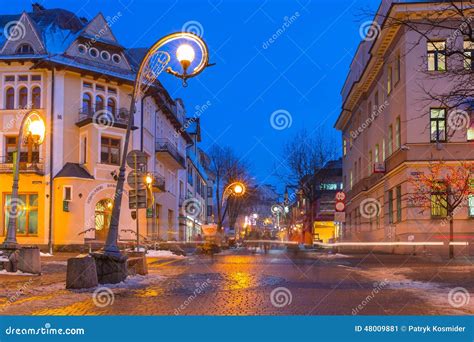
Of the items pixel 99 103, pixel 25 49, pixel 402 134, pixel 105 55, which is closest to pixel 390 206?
pixel 402 134

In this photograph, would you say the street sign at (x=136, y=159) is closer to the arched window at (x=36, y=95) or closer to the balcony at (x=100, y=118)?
the balcony at (x=100, y=118)

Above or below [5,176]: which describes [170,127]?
above

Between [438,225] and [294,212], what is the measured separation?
89.6 meters

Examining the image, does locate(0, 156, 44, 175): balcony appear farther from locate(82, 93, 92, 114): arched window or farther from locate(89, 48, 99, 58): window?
locate(89, 48, 99, 58): window

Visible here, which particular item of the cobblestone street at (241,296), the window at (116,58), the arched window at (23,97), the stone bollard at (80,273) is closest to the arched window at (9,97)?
the arched window at (23,97)

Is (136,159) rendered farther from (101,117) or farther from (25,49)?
(25,49)

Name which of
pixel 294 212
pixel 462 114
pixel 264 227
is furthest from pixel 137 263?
pixel 264 227

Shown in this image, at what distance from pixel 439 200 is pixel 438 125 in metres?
4.37

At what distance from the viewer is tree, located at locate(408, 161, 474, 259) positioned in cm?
2794

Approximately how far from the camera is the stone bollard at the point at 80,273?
1241 cm

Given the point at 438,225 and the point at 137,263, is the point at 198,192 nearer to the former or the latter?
the point at 438,225

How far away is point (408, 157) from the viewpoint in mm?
31953

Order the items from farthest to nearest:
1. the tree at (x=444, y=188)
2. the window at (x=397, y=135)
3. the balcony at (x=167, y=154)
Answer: the balcony at (x=167, y=154) < the window at (x=397, y=135) < the tree at (x=444, y=188)

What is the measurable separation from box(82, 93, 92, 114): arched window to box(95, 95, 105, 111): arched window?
406mm
